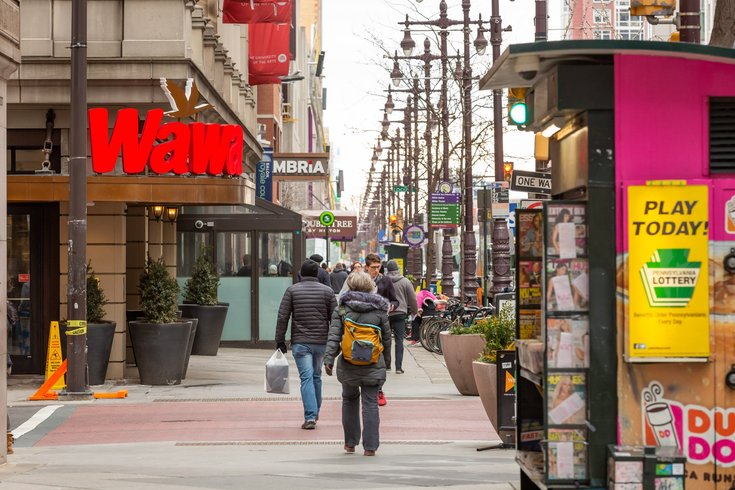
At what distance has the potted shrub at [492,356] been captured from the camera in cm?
1366

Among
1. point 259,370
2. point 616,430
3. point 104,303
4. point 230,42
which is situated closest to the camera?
point 616,430

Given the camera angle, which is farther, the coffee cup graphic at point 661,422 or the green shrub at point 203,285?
the green shrub at point 203,285

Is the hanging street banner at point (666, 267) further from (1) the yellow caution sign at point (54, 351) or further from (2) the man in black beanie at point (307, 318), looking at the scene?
(1) the yellow caution sign at point (54, 351)

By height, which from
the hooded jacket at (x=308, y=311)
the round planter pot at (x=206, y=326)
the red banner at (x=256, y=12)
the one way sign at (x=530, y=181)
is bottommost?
the round planter pot at (x=206, y=326)

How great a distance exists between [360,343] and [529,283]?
3.42 metres

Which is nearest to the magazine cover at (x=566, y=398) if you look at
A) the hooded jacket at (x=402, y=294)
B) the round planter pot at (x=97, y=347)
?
the round planter pot at (x=97, y=347)

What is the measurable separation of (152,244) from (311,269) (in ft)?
45.0

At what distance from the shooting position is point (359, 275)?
13203mm

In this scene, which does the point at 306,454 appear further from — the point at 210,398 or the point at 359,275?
the point at 210,398

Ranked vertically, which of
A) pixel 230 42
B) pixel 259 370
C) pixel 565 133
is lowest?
pixel 259 370

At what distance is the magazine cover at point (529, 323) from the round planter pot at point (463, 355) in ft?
28.6

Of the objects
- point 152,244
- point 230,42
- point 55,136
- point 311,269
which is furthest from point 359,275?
point 230,42

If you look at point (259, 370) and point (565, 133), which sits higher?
point (565, 133)

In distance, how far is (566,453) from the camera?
26.3ft
